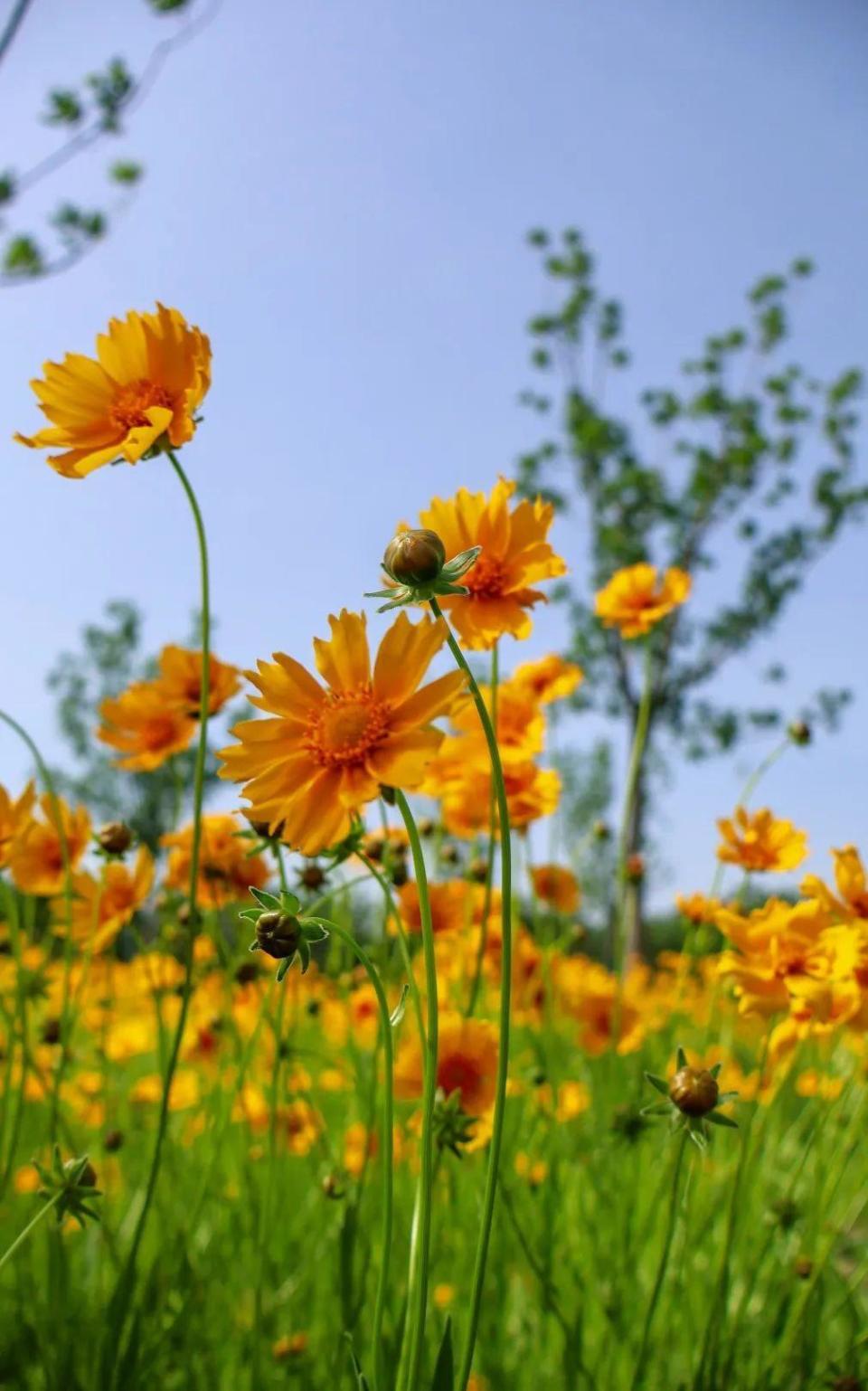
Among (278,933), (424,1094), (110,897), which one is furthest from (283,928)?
(110,897)

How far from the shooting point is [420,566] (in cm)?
56

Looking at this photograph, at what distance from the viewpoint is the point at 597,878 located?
55.4 ft

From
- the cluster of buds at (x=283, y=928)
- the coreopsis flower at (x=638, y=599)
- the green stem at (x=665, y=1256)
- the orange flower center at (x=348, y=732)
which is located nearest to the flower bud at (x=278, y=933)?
the cluster of buds at (x=283, y=928)

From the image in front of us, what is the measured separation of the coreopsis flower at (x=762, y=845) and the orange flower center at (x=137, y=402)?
74 centimetres

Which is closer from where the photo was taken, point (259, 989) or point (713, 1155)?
point (259, 989)

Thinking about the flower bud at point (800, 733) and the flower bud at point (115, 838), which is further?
the flower bud at point (800, 733)

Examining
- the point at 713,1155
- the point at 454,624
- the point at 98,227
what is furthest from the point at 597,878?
the point at 454,624

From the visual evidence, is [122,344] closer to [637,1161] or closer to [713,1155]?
[637,1161]

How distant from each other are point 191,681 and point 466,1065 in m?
0.49

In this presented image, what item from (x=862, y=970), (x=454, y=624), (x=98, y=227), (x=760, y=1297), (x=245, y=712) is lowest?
(x=760, y=1297)

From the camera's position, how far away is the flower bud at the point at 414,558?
56cm

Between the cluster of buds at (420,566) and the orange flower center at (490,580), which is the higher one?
the orange flower center at (490,580)

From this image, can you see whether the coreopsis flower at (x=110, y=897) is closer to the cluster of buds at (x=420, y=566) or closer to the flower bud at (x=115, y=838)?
the flower bud at (x=115, y=838)

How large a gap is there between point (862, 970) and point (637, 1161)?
0.99 meters
